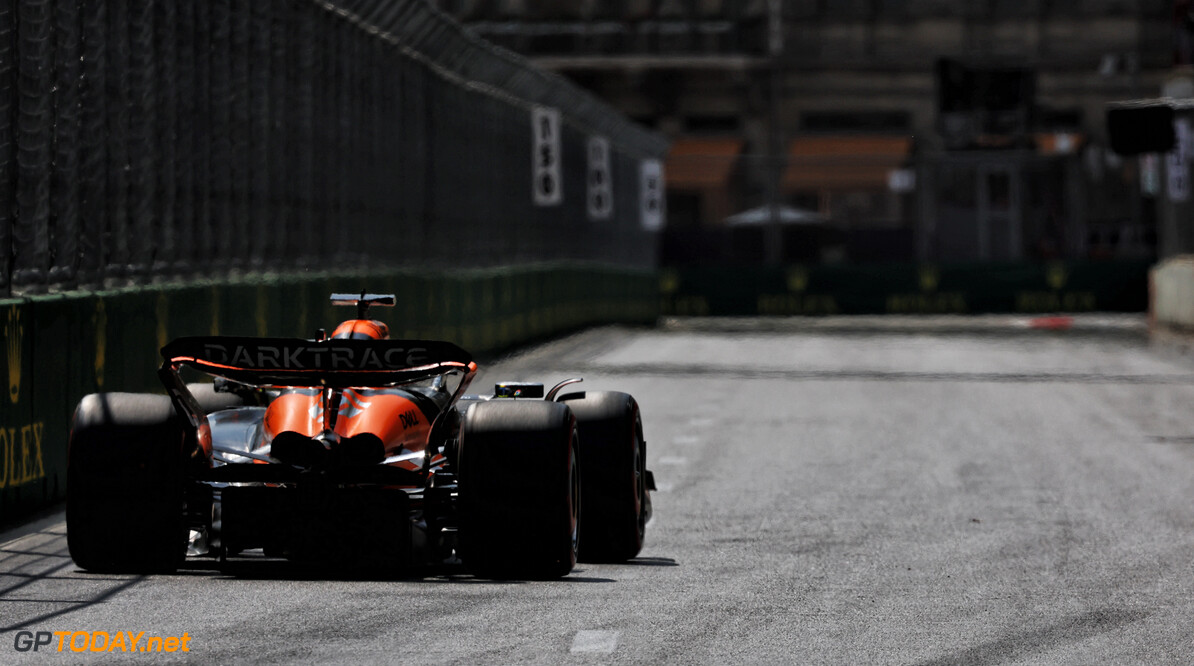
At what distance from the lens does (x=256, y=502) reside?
25.5ft

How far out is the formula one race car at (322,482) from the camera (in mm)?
7797

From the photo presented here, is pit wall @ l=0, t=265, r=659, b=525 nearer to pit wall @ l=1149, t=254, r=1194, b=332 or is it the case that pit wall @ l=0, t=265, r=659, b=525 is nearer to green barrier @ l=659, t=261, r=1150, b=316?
pit wall @ l=1149, t=254, r=1194, b=332

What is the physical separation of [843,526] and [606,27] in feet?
140

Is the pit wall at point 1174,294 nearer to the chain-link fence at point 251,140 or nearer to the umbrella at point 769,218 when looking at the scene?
the chain-link fence at point 251,140

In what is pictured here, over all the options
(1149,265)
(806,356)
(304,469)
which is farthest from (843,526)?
(1149,265)

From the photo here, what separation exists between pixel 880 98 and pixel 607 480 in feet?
141

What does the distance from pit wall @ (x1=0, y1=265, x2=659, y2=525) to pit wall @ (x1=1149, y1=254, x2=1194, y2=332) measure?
508 inches

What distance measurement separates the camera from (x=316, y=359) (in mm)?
7895

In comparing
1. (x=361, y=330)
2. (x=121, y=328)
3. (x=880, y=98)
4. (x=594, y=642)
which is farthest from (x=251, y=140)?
(x=880, y=98)

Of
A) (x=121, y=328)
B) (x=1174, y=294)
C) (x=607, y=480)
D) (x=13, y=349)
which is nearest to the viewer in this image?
(x=607, y=480)

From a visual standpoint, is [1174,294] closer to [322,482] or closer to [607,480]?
[607,480]

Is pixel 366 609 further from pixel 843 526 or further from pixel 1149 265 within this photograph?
pixel 1149 265

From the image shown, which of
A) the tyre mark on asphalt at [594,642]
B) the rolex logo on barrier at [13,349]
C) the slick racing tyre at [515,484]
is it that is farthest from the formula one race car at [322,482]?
the rolex logo on barrier at [13,349]

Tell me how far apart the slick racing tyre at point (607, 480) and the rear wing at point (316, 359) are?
38.4 inches
